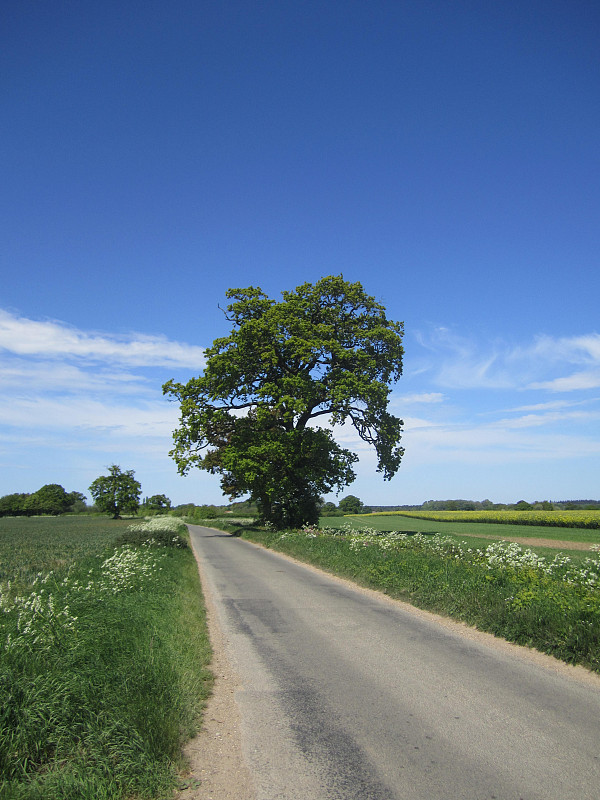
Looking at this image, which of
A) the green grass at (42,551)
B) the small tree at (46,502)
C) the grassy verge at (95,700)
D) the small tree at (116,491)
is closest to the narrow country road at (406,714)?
the grassy verge at (95,700)

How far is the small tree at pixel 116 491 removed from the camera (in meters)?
108

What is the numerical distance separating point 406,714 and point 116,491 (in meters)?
113

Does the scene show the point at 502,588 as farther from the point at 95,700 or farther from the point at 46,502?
the point at 46,502

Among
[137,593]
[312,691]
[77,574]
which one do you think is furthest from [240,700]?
[77,574]

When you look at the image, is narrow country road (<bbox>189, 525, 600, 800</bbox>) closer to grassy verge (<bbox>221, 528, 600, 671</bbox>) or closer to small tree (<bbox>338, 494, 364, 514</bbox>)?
grassy verge (<bbox>221, 528, 600, 671</bbox>)

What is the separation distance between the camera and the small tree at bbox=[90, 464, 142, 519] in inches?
4264

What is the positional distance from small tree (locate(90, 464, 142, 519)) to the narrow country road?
108m

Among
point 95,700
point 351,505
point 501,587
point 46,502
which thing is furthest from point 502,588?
point 46,502

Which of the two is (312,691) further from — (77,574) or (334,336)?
(334,336)

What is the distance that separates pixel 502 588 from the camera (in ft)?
33.6

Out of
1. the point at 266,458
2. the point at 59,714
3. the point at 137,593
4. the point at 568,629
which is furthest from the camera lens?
the point at 266,458

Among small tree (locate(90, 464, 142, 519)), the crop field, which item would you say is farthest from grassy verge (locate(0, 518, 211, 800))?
small tree (locate(90, 464, 142, 519))

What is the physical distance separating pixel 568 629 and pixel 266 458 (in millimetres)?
25052

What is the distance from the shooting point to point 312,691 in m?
6.31
